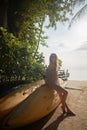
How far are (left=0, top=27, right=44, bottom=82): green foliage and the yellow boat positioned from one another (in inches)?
125

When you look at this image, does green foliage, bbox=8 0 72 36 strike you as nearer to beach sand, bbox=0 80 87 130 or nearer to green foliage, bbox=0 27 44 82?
green foliage, bbox=0 27 44 82

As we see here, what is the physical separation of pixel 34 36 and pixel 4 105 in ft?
35.2

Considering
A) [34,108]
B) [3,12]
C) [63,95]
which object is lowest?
[34,108]

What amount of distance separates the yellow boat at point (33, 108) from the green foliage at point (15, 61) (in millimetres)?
3181

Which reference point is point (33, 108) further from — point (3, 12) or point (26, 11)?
point (26, 11)

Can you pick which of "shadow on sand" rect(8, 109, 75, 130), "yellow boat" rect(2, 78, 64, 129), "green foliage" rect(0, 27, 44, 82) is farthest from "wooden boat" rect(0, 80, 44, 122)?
"green foliage" rect(0, 27, 44, 82)

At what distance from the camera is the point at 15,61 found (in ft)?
35.0

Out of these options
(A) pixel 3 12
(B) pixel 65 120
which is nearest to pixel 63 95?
(B) pixel 65 120

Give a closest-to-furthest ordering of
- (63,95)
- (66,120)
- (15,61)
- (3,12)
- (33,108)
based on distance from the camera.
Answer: (33,108), (66,120), (63,95), (15,61), (3,12)

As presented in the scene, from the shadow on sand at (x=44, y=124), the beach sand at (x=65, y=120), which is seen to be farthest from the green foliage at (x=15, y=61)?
the shadow on sand at (x=44, y=124)

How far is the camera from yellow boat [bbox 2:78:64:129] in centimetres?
616

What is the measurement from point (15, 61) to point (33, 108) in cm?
429

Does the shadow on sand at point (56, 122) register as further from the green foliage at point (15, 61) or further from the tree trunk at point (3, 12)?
the tree trunk at point (3, 12)

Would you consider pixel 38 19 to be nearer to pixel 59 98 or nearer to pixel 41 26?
pixel 41 26
